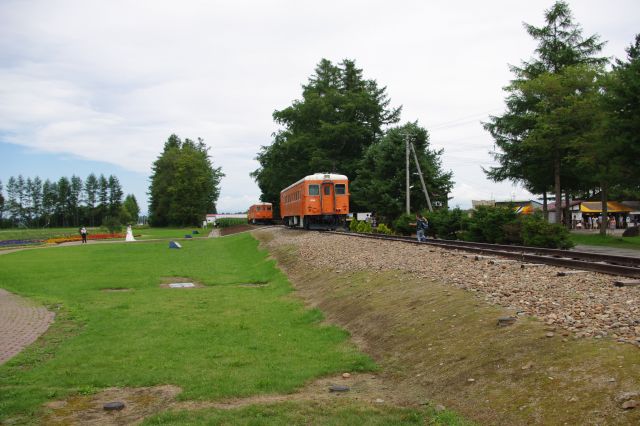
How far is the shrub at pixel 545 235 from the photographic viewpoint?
16.5 metres

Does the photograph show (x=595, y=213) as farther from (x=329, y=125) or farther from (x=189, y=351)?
(x=189, y=351)

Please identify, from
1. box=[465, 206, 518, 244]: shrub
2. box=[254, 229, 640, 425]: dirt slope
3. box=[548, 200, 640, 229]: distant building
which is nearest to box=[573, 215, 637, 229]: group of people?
box=[548, 200, 640, 229]: distant building

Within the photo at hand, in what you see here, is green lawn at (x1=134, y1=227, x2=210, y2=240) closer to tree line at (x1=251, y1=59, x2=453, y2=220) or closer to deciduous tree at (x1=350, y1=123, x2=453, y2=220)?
tree line at (x1=251, y1=59, x2=453, y2=220)

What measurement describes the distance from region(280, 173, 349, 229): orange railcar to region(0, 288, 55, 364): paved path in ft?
65.6

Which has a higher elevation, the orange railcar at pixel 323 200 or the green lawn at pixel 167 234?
the orange railcar at pixel 323 200

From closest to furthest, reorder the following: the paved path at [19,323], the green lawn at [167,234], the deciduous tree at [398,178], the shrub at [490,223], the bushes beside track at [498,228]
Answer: the paved path at [19,323] → the bushes beside track at [498,228] → the shrub at [490,223] → the deciduous tree at [398,178] → the green lawn at [167,234]

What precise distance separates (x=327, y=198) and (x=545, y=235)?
57.7ft

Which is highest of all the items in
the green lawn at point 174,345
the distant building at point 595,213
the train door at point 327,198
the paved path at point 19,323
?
the train door at point 327,198

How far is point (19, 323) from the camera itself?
10.7 meters

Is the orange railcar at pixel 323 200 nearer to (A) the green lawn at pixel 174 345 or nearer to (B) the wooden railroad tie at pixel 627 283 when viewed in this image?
(A) the green lawn at pixel 174 345

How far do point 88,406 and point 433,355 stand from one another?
4.09 metres

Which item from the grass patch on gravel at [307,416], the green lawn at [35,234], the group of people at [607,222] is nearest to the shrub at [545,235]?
the grass patch on gravel at [307,416]

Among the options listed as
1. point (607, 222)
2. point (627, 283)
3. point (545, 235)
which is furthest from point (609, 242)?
point (607, 222)

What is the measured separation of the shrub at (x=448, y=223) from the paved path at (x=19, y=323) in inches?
680
